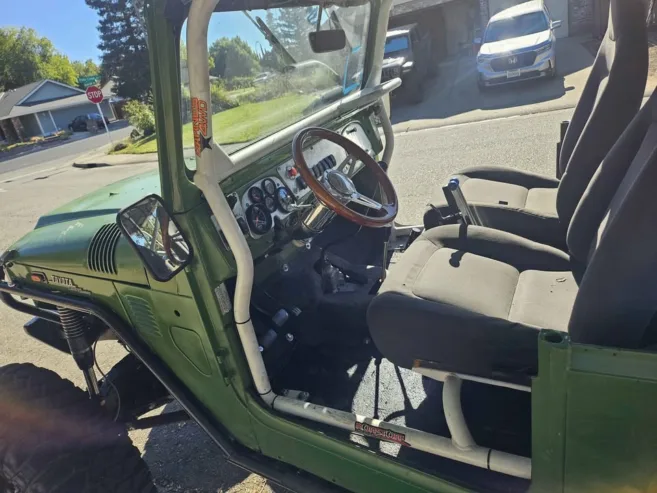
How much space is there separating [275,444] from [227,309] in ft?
1.80

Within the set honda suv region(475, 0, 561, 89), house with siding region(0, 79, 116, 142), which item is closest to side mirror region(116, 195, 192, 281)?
honda suv region(475, 0, 561, 89)

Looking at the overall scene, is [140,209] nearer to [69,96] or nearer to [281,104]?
[281,104]

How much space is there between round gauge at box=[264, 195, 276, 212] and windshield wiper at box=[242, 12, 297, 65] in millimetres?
674

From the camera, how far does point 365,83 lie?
10.2 feet

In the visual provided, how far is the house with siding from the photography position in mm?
40562

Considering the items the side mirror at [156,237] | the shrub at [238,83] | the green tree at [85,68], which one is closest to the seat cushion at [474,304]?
the side mirror at [156,237]

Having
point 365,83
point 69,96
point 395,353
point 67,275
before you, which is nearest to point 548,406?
point 395,353

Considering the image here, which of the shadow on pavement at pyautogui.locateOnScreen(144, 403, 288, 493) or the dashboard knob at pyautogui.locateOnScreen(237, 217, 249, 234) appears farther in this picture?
the shadow on pavement at pyautogui.locateOnScreen(144, 403, 288, 493)

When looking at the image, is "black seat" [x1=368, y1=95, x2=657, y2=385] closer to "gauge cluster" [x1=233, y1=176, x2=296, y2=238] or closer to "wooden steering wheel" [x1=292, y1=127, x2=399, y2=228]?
"wooden steering wheel" [x1=292, y1=127, x2=399, y2=228]

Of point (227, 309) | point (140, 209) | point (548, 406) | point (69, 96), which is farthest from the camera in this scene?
point (69, 96)

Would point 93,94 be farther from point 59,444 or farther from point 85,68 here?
point 85,68

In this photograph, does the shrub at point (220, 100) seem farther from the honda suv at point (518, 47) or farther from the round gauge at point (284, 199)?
the honda suv at point (518, 47)

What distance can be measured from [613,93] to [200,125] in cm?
186

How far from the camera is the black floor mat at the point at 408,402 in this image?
Answer: 5.88ft
